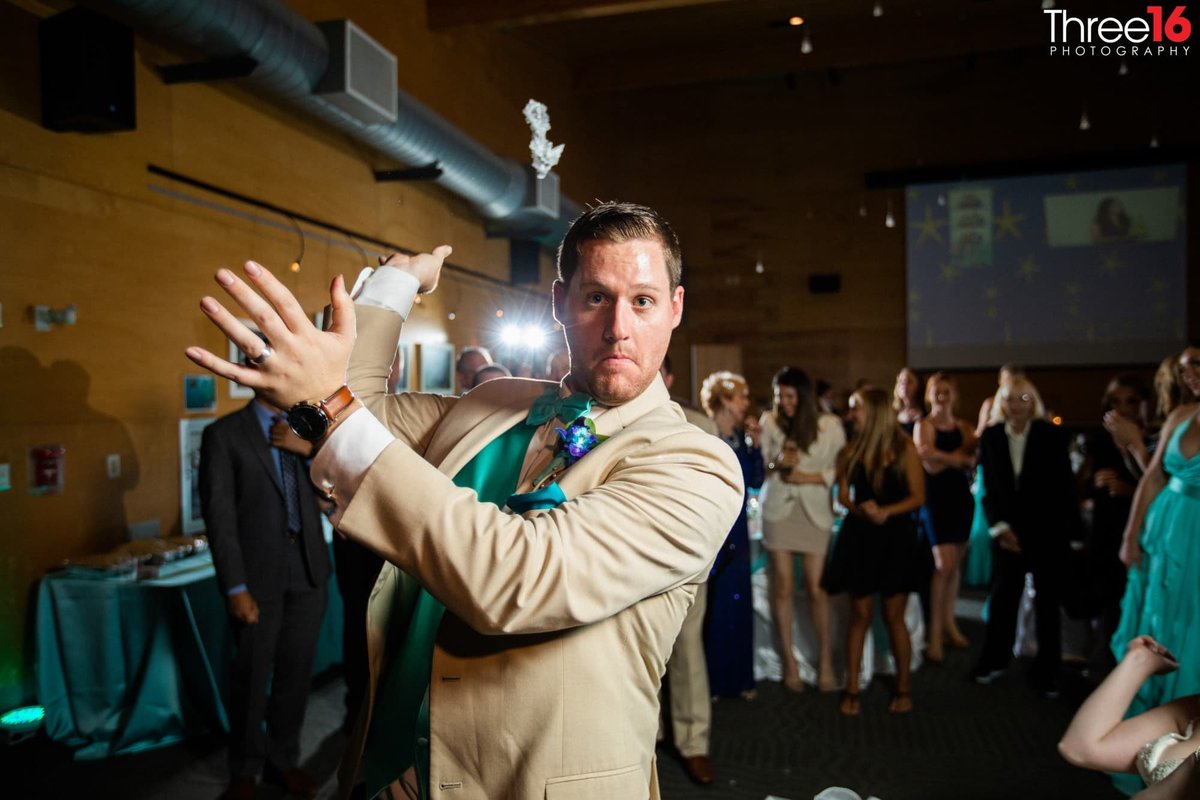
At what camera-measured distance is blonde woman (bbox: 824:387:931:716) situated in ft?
13.3

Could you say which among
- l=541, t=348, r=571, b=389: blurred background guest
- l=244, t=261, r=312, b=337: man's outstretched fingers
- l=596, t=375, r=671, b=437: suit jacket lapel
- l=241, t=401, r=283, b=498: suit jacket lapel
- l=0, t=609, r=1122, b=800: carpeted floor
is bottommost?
l=0, t=609, r=1122, b=800: carpeted floor

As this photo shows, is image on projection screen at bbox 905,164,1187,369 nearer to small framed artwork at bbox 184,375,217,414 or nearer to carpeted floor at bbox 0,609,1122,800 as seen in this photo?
carpeted floor at bbox 0,609,1122,800

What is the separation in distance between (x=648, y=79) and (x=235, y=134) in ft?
16.5

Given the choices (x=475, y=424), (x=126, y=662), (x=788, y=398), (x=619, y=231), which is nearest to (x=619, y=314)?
(x=619, y=231)

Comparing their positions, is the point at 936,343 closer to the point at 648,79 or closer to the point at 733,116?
the point at 733,116

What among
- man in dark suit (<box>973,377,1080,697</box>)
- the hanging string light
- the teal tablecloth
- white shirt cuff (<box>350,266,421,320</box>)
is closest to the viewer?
white shirt cuff (<box>350,266,421,320</box>)

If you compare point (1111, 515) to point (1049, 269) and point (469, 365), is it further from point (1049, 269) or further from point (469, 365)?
point (1049, 269)

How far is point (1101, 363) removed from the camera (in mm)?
10039

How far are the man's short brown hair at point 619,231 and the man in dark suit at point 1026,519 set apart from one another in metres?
3.90

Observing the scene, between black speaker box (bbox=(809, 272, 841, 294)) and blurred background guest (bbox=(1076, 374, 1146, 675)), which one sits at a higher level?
black speaker box (bbox=(809, 272, 841, 294))

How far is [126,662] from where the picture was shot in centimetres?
351

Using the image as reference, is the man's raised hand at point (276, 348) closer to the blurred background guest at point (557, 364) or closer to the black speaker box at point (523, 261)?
the blurred background guest at point (557, 364)

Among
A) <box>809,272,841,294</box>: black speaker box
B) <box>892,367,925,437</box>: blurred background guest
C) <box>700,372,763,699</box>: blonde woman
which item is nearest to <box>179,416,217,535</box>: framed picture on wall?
<box>700,372,763,699</box>: blonde woman

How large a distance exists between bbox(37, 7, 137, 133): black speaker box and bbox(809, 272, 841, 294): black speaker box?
8.82 metres
